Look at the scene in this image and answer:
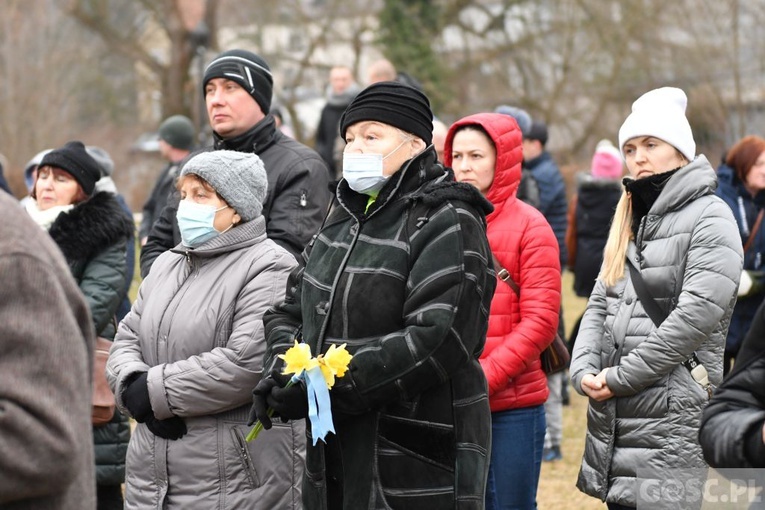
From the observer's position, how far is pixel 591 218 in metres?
10.0

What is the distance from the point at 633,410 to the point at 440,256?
126 centimetres

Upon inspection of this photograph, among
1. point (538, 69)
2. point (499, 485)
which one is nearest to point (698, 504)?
point (499, 485)

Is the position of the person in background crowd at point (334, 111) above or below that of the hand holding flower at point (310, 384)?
above

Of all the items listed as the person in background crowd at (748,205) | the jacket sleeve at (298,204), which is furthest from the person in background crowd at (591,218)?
the jacket sleeve at (298,204)

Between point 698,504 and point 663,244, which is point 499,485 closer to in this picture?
point 698,504

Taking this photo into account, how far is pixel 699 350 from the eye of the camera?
4.60 m

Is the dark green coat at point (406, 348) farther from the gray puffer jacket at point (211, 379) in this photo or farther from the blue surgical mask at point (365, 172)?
the gray puffer jacket at point (211, 379)

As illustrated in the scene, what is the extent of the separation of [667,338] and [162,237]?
94.8 inches

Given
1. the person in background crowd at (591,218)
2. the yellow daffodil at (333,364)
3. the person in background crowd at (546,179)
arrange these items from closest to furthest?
the yellow daffodil at (333,364) < the person in background crowd at (546,179) < the person in background crowd at (591,218)

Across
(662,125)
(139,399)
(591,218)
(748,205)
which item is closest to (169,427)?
(139,399)

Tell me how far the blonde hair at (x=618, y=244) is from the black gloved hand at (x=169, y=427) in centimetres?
179

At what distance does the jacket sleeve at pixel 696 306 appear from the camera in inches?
175

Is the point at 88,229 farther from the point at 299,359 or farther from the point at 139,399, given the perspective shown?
the point at 299,359

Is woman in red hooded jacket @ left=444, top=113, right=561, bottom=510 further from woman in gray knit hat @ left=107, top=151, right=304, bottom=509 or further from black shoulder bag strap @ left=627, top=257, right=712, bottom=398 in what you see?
woman in gray knit hat @ left=107, top=151, right=304, bottom=509
